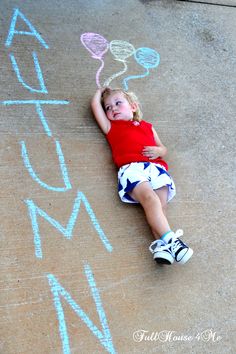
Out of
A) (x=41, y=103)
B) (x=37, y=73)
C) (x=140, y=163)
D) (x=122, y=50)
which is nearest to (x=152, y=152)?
(x=140, y=163)

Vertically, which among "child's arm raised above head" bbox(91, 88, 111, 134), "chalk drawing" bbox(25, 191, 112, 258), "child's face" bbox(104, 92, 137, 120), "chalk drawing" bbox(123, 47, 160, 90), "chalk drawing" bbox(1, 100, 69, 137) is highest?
"chalk drawing" bbox(123, 47, 160, 90)

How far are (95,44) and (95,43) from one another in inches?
0.5

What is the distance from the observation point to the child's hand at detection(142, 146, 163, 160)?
310 centimetres

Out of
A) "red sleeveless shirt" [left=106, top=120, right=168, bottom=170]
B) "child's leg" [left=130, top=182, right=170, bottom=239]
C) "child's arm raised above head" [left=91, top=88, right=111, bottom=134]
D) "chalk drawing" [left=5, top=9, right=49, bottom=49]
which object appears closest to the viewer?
"child's leg" [left=130, top=182, right=170, bottom=239]

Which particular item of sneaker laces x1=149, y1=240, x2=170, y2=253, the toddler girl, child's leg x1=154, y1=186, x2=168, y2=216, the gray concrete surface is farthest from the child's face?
sneaker laces x1=149, y1=240, x2=170, y2=253

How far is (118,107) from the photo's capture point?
3.28m

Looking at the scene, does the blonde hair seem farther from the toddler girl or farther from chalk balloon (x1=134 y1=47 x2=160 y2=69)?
chalk balloon (x1=134 y1=47 x2=160 y2=69)

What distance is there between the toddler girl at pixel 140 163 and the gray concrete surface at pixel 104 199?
9cm

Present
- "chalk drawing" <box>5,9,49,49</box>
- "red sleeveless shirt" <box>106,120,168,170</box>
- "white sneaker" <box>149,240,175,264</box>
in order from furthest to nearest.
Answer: "chalk drawing" <box>5,9,49,49</box>, "red sleeveless shirt" <box>106,120,168,170</box>, "white sneaker" <box>149,240,175,264</box>

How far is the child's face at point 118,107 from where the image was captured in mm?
3279

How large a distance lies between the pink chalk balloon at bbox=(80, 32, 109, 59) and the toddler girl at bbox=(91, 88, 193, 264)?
0.51m

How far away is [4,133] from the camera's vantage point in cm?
302

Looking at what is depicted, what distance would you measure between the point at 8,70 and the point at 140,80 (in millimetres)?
1020

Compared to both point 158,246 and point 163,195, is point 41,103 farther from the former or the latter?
point 158,246
